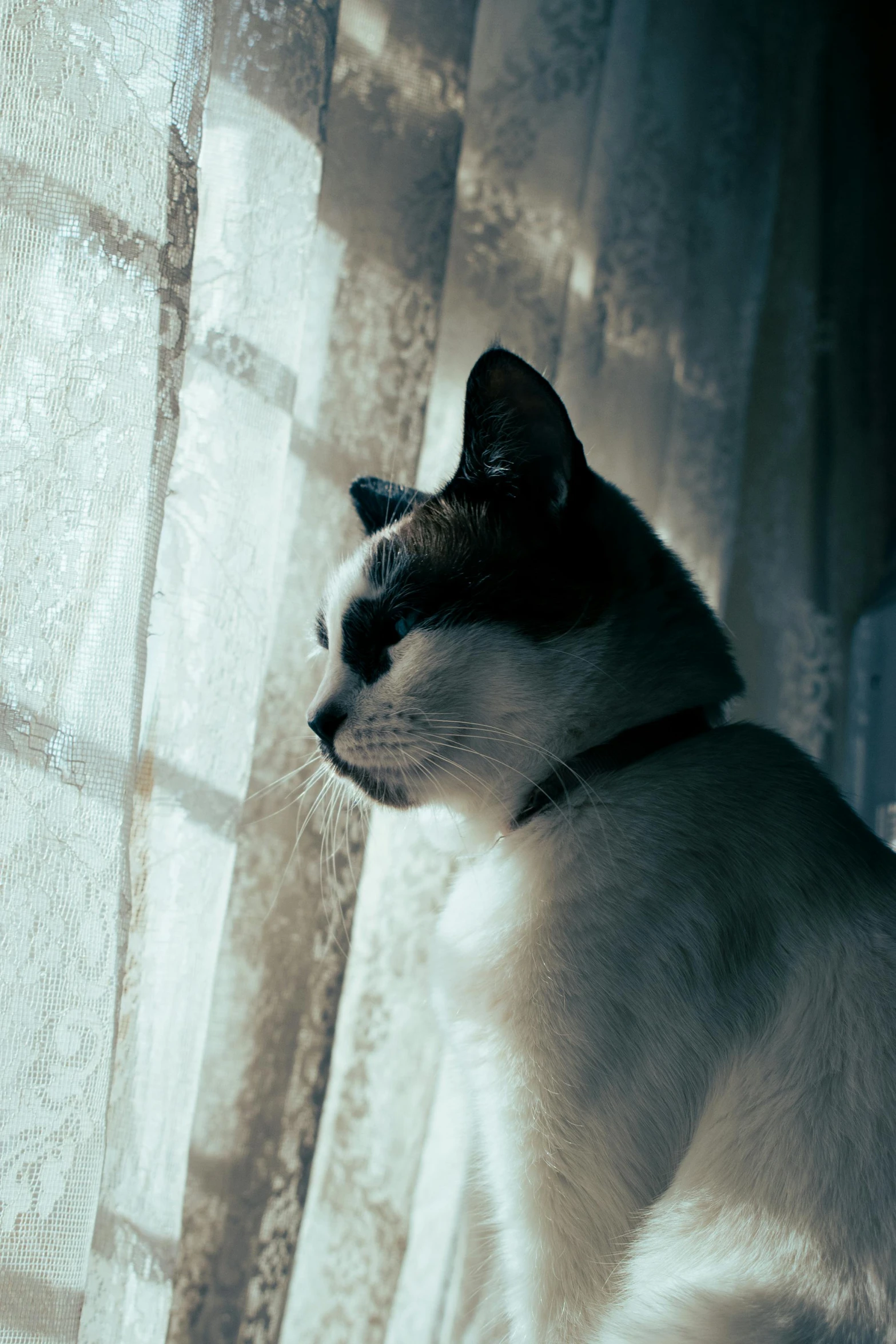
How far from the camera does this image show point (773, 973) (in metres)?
0.66

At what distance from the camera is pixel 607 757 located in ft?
2.57

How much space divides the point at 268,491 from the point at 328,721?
203 millimetres

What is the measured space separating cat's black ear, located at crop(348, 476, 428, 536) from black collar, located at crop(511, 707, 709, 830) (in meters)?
0.29

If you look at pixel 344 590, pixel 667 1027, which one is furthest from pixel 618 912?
pixel 344 590

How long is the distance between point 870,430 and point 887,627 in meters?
0.34

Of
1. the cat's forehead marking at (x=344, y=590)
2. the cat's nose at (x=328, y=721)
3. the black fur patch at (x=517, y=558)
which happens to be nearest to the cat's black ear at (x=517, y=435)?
the black fur patch at (x=517, y=558)

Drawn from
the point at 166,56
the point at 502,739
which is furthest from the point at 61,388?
the point at 502,739

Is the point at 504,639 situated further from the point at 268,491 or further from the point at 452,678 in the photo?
the point at 268,491

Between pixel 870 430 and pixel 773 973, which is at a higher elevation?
pixel 870 430

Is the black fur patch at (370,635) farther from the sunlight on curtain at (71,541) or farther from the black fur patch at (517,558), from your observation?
the sunlight on curtain at (71,541)

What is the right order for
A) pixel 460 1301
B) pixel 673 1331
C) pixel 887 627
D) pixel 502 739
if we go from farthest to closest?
pixel 887 627
pixel 460 1301
pixel 502 739
pixel 673 1331

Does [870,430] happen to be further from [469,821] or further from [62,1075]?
[62,1075]

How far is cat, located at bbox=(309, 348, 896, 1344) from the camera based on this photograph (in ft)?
2.01

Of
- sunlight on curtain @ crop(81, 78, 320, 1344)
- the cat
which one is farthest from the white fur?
sunlight on curtain @ crop(81, 78, 320, 1344)
